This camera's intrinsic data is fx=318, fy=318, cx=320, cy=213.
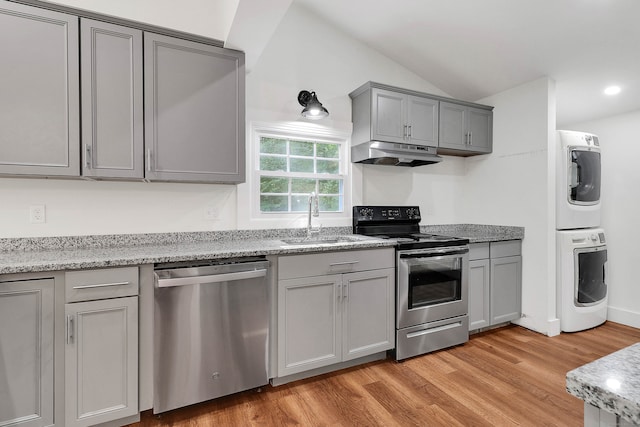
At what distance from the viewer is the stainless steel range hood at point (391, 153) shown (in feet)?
9.50

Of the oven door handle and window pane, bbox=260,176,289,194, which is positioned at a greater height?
window pane, bbox=260,176,289,194

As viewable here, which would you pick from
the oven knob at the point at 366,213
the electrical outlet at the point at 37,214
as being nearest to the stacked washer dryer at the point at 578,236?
the oven knob at the point at 366,213

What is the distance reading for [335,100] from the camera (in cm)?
311

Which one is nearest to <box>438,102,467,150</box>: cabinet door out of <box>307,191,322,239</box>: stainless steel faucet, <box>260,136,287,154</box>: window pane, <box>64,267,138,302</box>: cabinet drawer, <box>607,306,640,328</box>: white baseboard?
<box>307,191,322,239</box>: stainless steel faucet

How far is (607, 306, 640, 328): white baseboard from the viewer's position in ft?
10.8

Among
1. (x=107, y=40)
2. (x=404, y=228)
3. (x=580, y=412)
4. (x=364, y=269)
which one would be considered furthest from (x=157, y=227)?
(x=580, y=412)

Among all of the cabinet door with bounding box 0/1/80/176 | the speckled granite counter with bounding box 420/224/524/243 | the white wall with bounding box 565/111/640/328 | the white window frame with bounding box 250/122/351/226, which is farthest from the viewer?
the white wall with bounding box 565/111/640/328

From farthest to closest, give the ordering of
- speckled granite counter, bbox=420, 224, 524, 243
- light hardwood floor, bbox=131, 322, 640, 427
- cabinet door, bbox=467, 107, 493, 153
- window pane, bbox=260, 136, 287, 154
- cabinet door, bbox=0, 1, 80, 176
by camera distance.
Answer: cabinet door, bbox=467, 107, 493, 153, speckled granite counter, bbox=420, 224, 524, 243, window pane, bbox=260, 136, 287, 154, light hardwood floor, bbox=131, 322, 640, 427, cabinet door, bbox=0, 1, 80, 176

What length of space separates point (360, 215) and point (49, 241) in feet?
7.98

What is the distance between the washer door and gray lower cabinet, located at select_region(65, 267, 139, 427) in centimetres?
380

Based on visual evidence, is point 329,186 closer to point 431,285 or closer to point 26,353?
point 431,285

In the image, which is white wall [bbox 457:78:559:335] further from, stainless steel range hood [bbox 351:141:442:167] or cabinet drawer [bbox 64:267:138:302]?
cabinet drawer [bbox 64:267:138:302]

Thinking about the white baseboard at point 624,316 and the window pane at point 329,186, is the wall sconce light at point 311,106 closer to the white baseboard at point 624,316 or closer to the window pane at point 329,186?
the window pane at point 329,186

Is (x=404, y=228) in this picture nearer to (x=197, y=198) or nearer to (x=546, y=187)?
(x=546, y=187)
